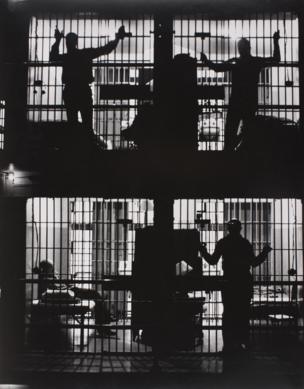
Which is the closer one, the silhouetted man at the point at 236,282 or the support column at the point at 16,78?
the silhouetted man at the point at 236,282

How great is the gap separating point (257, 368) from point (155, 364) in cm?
107

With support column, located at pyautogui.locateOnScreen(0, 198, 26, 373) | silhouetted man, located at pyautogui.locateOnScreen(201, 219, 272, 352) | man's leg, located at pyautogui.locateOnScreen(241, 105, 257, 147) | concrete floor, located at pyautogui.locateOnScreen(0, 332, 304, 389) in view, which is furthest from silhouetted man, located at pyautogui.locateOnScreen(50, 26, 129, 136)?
concrete floor, located at pyautogui.locateOnScreen(0, 332, 304, 389)

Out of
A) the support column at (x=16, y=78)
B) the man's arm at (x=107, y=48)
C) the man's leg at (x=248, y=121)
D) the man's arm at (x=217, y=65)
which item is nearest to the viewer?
the man's arm at (x=107, y=48)

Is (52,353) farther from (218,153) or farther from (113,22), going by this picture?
(113,22)

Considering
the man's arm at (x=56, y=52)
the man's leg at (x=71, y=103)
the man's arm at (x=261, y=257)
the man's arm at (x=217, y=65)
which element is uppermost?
the man's arm at (x=56, y=52)

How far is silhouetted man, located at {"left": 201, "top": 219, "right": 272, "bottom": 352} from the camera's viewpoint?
5617 millimetres

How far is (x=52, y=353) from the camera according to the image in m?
5.93

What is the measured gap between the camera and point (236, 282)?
5719 millimetres

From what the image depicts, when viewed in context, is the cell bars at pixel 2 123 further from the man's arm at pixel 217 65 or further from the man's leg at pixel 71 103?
the man's arm at pixel 217 65

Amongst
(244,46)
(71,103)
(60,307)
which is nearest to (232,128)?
(244,46)

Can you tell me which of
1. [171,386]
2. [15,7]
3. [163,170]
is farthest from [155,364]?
[15,7]

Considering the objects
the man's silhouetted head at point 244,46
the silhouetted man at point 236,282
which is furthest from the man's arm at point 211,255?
the man's silhouetted head at point 244,46

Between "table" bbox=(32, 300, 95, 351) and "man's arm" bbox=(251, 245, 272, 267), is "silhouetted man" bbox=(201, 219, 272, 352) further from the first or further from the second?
"table" bbox=(32, 300, 95, 351)

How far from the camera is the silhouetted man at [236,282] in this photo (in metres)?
5.62
